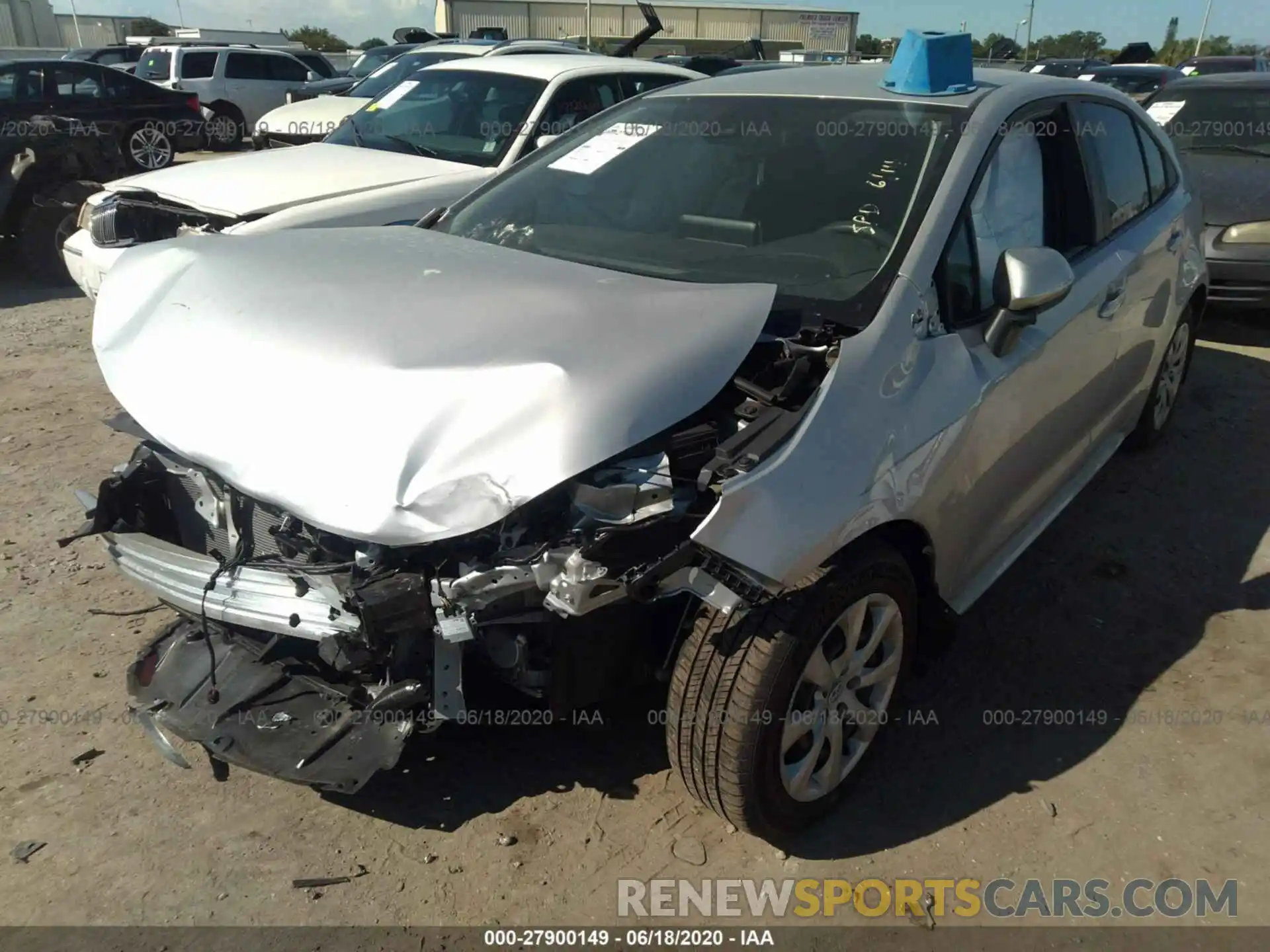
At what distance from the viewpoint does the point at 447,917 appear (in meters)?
2.29

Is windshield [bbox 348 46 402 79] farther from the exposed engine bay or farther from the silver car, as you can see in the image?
the silver car

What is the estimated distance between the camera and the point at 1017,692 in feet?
10.1

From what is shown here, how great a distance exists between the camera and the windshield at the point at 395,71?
27.8 ft

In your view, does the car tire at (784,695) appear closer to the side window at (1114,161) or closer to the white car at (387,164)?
the side window at (1114,161)

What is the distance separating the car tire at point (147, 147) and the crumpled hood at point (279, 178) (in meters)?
5.01

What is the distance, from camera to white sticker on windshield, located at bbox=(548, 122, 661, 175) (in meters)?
3.47

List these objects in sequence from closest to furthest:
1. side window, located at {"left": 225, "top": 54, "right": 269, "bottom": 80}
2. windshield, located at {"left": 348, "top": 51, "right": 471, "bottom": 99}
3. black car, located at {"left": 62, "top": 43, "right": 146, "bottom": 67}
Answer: windshield, located at {"left": 348, "top": 51, "right": 471, "bottom": 99}
side window, located at {"left": 225, "top": 54, "right": 269, "bottom": 80}
black car, located at {"left": 62, "top": 43, "right": 146, "bottom": 67}

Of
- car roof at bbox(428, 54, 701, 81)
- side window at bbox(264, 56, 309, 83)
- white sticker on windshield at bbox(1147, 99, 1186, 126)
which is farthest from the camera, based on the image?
side window at bbox(264, 56, 309, 83)

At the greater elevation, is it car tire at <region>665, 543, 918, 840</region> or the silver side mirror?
the silver side mirror

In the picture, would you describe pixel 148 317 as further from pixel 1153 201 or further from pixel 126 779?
pixel 1153 201

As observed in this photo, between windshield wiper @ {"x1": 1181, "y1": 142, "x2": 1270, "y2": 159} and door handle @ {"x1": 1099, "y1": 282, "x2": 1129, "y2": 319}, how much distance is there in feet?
16.7

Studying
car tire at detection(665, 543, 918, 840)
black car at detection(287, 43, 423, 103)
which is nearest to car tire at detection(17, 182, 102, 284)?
black car at detection(287, 43, 423, 103)

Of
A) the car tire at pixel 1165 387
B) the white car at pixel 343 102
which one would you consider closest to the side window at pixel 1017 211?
the car tire at pixel 1165 387

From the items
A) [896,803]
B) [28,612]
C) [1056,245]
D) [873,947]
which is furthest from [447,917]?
[1056,245]
